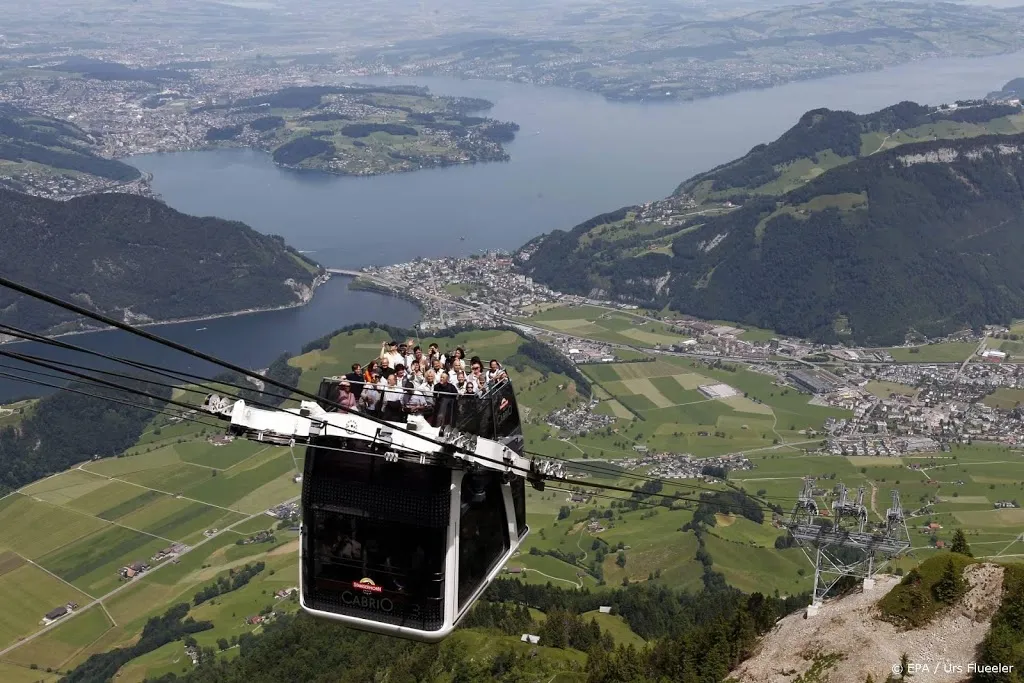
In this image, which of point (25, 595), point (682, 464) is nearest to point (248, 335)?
point (25, 595)

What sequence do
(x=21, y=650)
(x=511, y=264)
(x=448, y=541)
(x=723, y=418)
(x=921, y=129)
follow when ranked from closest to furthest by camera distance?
(x=448, y=541) < (x=21, y=650) < (x=723, y=418) < (x=511, y=264) < (x=921, y=129)

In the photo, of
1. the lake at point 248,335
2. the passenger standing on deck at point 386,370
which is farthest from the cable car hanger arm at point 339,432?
the lake at point 248,335

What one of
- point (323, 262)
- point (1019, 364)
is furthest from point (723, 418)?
point (323, 262)

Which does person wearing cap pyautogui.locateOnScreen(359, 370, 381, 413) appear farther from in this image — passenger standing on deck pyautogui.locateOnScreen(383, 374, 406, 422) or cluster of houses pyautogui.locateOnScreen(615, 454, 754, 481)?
cluster of houses pyautogui.locateOnScreen(615, 454, 754, 481)

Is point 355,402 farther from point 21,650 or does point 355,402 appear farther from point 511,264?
point 511,264

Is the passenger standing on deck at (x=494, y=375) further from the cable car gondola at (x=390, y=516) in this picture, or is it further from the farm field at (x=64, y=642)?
the farm field at (x=64, y=642)

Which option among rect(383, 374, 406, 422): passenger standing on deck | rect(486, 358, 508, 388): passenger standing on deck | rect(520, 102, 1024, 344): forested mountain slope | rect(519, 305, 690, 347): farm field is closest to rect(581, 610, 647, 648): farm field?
rect(486, 358, 508, 388): passenger standing on deck

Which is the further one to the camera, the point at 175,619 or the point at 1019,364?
the point at 1019,364
